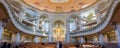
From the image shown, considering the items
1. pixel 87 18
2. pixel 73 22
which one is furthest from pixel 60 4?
pixel 87 18

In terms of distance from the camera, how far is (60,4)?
3189 cm

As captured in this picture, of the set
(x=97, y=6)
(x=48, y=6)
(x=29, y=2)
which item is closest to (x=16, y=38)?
(x=29, y=2)

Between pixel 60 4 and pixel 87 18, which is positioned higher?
pixel 60 4

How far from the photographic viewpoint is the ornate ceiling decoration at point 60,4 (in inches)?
1173

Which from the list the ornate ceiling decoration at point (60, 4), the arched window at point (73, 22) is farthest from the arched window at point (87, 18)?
the ornate ceiling decoration at point (60, 4)

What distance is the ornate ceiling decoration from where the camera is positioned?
2980cm

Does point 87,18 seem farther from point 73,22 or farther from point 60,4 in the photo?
point 60,4

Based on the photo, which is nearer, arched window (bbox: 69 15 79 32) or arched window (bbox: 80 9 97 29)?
arched window (bbox: 80 9 97 29)

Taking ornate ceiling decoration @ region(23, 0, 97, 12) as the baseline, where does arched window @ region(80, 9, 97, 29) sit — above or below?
below

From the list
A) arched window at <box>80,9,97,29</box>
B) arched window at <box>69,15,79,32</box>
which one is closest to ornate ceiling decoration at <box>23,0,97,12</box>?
arched window at <box>80,9,97,29</box>

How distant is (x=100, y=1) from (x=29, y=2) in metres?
16.1

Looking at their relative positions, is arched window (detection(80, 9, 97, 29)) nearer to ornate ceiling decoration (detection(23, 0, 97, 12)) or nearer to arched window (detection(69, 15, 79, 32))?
arched window (detection(69, 15, 79, 32))

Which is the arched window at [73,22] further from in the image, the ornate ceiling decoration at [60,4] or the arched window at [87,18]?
the ornate ceiling decoration at [60,4]

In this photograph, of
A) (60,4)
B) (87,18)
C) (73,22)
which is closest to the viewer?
(87,18)
